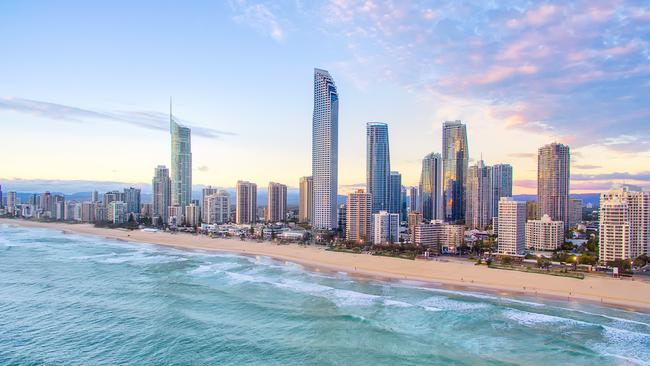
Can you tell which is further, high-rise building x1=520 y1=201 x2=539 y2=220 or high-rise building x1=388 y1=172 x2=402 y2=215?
high-rise building x1=388 y1=172 x2=402 y2=215

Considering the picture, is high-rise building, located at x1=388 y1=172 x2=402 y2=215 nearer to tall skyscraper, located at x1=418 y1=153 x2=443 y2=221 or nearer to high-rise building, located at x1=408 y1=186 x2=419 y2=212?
tall skyscraper, located at x1=418 y1=153 x2=443 y2=221

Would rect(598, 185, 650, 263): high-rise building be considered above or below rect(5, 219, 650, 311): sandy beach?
above

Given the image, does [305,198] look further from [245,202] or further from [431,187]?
[431,187]

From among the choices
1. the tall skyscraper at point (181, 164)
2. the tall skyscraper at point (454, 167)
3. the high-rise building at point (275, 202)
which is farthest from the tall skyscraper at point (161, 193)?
the tall skyscraper at point (454, 167)

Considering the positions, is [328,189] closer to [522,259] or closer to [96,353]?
[522,259]

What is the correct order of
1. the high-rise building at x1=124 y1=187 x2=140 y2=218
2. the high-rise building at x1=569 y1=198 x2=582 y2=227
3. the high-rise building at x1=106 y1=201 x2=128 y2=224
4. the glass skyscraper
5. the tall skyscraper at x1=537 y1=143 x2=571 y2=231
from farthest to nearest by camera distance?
the high-rise building at x1=124 y1=187 x2=140 y2=218, the glass skyscraper, the high-rise building at x1=106 y1=201 x2=128 y2=224, the high-rise building at x1=569 y1=198 x2=582 y2=227, the tall skyscraper at x1=537 y1=143 x2=571 y2=231

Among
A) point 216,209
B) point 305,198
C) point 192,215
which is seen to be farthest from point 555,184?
point 192,215

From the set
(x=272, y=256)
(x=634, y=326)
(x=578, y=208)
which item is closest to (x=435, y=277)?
(x=634, y=326)

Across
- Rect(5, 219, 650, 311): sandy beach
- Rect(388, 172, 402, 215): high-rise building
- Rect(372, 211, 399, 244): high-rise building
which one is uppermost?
Rect(388, 172, 402, 215): high-rise building

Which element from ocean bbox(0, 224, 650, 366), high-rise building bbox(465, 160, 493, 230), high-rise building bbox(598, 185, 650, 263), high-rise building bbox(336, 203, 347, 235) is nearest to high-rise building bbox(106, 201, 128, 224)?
high-rise building bbox(336, 203, 347, 235)
